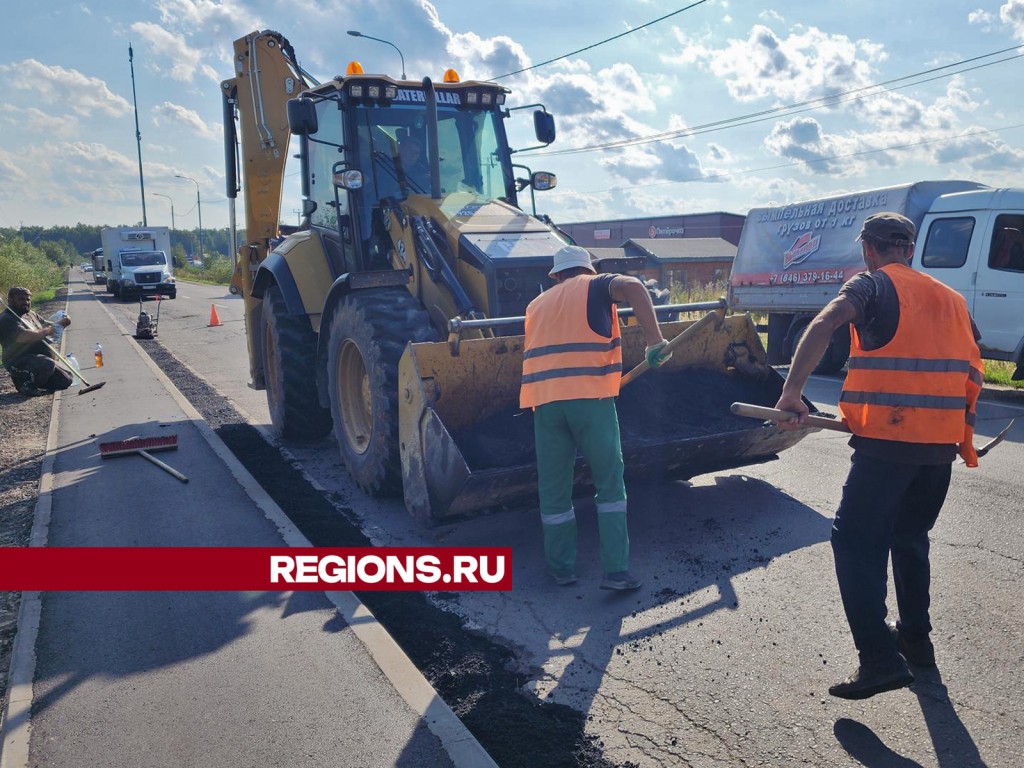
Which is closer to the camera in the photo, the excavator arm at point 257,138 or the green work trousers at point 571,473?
the green work trousers at point 571,473

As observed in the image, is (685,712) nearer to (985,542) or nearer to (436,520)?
(436,520)

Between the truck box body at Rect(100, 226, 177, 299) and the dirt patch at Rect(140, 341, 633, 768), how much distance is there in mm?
32602

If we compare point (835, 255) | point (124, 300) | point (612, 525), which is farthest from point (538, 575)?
point (124, 300)

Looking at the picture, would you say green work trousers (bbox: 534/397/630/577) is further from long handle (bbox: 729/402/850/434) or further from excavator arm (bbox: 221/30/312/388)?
excavator arm (bbox: 221/30/312/388)

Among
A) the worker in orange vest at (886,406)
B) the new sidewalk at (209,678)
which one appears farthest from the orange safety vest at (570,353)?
the new sidewalk at (209,678)

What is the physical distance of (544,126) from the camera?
304 inches

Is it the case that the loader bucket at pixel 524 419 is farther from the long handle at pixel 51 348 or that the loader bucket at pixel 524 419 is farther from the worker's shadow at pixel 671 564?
the long handle at pixel 51 348

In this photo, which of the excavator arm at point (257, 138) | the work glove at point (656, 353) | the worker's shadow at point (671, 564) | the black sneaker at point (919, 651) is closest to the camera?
A: the black sneaker at point (919, 651)

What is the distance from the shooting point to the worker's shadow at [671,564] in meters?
3.91

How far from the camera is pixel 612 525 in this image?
15.2 ft

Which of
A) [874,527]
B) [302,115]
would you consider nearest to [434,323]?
[302,115]

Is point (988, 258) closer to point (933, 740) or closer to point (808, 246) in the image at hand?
point (808, 246)

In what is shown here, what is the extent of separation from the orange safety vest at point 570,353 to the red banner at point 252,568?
3.70 feet

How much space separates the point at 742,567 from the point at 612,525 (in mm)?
861
